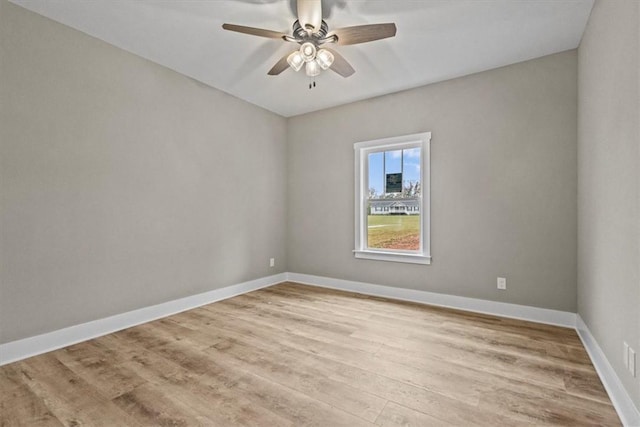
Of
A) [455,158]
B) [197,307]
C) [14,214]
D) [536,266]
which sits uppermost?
[455,158]

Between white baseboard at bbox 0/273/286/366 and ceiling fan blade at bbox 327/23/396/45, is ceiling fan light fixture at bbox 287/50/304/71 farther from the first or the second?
white baseboard at bbox 0/273/286/366

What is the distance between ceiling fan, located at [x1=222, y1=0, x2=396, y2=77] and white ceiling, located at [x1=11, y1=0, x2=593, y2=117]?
8.4 inches

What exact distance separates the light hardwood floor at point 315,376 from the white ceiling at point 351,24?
9.15 ft

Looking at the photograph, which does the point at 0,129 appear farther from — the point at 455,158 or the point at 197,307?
the point at 455,158

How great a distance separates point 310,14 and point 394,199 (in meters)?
2.60

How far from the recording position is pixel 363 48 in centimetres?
292

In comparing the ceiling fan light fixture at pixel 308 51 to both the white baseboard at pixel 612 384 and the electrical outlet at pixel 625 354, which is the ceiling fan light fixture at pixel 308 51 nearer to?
the electrical outlet at pixel 625 354

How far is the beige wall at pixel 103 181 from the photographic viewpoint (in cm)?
232

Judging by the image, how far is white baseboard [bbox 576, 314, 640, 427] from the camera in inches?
59.7

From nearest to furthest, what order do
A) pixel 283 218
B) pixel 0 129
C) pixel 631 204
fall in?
A: 1. pixel 631 204
2. pixel 0 129
3. pixel 283 218

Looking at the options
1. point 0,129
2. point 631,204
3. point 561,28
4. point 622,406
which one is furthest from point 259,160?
point 622,406

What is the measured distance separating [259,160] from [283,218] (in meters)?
1.06

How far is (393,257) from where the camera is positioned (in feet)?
13.1

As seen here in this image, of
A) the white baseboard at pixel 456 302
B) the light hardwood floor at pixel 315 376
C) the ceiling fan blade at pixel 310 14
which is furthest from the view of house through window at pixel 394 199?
the ceiling fan blade at pixel 310 14
